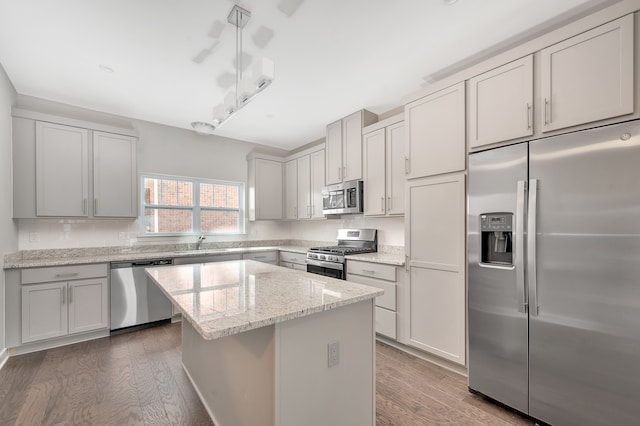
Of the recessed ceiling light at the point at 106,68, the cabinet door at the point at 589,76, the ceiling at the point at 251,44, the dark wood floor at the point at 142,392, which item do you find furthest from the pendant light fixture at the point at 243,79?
the dark wood floor at the point at 142,392

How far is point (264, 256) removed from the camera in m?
4.58

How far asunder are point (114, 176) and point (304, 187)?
2.65 m

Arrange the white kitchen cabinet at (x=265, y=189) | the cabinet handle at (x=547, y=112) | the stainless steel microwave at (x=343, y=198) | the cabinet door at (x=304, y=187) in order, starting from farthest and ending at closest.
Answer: the white kitchen cabinet at (x=265, y=189), the cabinet door at (x=304, y=187), the stainless steel microwave at (x=343, y=198), the cabinet handle at (x=547, y=112)

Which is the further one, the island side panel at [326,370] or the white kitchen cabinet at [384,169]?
the white kitchen cabinet at [384,169]

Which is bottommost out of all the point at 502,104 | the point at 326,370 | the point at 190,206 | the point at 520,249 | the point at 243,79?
the point at 326,370

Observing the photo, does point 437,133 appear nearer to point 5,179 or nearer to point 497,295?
point 497,295

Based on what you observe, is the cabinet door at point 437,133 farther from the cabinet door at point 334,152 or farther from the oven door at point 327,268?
the oven door at point 327,268

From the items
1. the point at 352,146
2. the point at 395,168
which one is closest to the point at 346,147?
the point at 352,146

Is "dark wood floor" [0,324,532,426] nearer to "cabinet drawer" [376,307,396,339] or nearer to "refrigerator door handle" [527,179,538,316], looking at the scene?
"cabinet drawer" [376,307,396,339]

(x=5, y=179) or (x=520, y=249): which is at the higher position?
(x=5, y=179)

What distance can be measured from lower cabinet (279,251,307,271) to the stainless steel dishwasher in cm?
173

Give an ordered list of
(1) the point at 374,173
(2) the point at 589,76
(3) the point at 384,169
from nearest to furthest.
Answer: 1. (2) the point at 589,76
2. (3) the point at 384,169
3. (1) the point at 374,173

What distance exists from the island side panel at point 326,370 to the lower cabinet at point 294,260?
2662 millimetres

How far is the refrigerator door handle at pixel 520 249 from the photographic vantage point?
1.88 m
